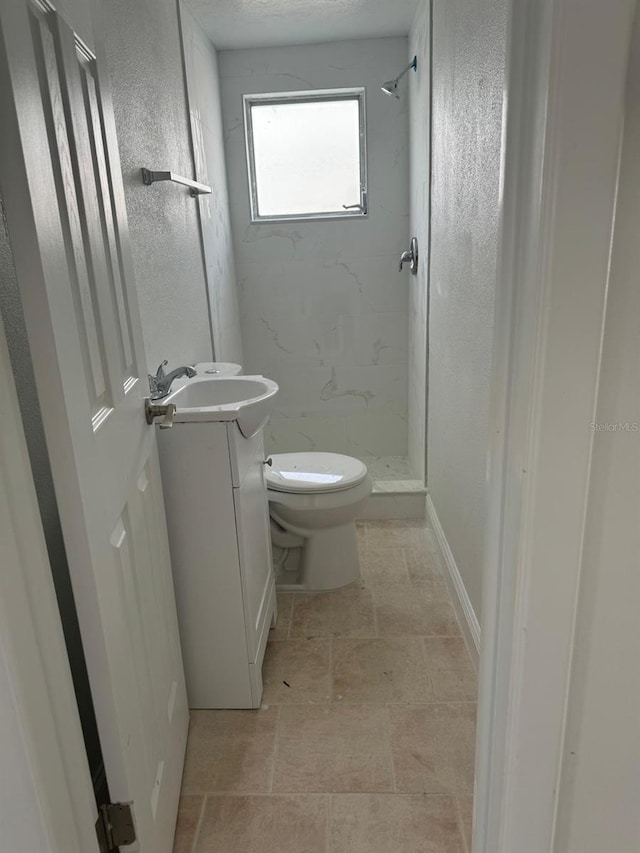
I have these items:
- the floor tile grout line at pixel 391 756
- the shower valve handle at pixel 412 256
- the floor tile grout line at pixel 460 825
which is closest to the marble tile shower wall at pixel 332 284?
the shower valve handle at pixel 412 256

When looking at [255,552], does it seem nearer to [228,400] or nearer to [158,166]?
[228,400]

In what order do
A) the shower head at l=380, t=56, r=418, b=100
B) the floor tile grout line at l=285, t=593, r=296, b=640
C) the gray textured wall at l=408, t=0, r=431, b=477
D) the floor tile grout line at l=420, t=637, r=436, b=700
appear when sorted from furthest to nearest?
the shower head at l=380, t=56, r=418, b=100 → the gray textured wall at l=408, t=0, r=431, b=477 → the floor tile grout line at l=285, t=593, r=296, b=640 → the floor tile grout line at l=420, t=637, r=436, b=700

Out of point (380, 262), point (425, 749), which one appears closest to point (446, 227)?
point (380, 262)

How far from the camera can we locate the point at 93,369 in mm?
1004

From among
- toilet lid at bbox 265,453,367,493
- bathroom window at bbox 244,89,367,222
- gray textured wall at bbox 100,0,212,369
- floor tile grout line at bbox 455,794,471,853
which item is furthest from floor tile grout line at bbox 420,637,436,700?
bathroom window at bbox 244,89,367,222

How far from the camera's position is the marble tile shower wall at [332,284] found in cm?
305

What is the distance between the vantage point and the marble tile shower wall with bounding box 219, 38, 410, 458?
3.05 m

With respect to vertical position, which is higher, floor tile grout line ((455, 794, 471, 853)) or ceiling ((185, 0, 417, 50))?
ceiling ((185, 0, 417, 50))

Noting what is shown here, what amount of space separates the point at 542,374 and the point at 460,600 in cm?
153

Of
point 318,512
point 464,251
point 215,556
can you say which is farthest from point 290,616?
point 464,251

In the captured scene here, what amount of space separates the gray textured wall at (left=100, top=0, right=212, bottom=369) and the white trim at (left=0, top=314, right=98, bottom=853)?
1030 mm

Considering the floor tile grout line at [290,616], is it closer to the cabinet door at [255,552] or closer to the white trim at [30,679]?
the cabinet door at [255,552]

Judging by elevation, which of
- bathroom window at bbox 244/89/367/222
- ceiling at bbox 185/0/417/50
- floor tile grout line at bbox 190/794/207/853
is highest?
ceiling at bbox 185/0/417/50
